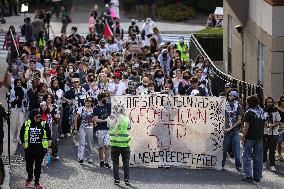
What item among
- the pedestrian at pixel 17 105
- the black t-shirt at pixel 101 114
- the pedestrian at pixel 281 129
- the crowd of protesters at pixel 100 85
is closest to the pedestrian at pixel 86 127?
the crowd of protesters at pixel 100 85

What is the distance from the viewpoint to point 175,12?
45.4 meters

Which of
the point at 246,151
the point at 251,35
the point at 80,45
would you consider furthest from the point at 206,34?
the point at 246,151

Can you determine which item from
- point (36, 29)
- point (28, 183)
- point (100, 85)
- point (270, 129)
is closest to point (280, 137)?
point (270, 129)

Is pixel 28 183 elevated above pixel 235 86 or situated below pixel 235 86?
below

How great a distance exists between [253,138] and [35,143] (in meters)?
4.23

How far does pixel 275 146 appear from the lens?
20703 mm

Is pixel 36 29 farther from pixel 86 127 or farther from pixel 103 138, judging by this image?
pixel 103 138

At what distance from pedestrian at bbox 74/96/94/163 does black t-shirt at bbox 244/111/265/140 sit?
356 centimetres

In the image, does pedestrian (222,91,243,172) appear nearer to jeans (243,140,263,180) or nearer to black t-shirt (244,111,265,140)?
jeans (243,140,263,180)

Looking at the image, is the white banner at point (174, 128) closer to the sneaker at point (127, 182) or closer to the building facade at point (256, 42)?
the sneaker at point (127, 182)

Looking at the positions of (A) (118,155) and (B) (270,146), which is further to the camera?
(B) (270,146)

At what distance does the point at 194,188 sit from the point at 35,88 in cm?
527

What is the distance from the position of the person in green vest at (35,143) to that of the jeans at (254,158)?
→ 12.7ft

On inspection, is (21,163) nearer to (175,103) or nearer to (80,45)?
(175,103)
